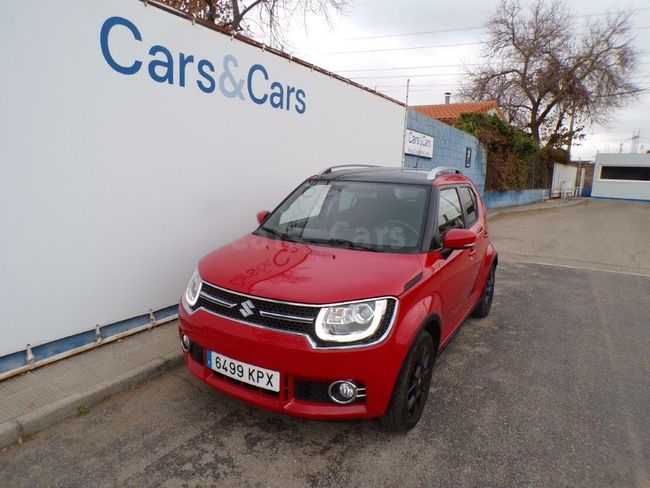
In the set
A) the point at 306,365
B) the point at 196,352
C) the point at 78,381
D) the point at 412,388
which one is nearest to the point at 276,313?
the point at 306,365

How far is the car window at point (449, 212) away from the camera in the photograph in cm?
339

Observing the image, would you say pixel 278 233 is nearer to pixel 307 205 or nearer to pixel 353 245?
pixel 307 205

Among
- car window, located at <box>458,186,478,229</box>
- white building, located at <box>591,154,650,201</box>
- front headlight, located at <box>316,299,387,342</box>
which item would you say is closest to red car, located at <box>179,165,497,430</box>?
front headlight, located at <box>316,299,387,342</box>

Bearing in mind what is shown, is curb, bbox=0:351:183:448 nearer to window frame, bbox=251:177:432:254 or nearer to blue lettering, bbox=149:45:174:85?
window frame, bbox=251:177:432:254

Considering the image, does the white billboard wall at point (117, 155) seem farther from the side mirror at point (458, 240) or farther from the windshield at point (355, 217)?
the side mirror at point (458, 240)

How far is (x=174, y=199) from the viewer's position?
425 centimetres

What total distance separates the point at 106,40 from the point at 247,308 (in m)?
2.66

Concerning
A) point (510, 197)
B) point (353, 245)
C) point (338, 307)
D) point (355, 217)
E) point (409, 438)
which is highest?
point (355, 217)

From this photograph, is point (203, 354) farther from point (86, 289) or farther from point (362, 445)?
point (86, 289)

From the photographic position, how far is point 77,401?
2.89 m

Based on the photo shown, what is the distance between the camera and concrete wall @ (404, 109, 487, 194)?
35.2 feet

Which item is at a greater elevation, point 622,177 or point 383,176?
point 622,177

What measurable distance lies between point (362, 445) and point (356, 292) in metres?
1.00

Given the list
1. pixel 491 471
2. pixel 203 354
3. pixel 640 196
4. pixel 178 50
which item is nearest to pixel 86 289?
pixel 203 354
